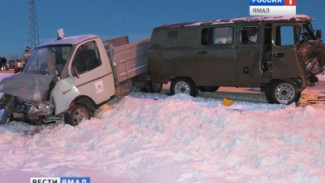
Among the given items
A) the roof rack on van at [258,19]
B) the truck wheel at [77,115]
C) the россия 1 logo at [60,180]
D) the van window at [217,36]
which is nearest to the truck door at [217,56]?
the van window at [217,36]

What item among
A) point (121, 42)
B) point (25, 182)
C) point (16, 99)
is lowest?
point (25, 182)

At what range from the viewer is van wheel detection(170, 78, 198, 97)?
463 inches

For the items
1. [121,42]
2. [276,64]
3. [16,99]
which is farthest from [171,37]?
[16,99]

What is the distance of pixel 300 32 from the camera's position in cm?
1002

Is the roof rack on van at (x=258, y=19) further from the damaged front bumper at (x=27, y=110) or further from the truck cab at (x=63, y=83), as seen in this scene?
the damaged front bumper at (x=27, y=110)

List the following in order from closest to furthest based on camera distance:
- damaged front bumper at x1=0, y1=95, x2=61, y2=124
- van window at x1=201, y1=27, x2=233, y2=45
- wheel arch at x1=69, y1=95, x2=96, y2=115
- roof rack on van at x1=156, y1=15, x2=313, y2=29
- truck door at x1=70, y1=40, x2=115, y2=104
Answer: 1. damaged front bumper at x1=0, y1=95, x2=61, y2=124
2. wheel arch at x1=69, y1=95, x2=96, y2=115
3. truck door at x1=70, y1=40, x2=115, y2=104
4. roof rack on van at x1=156, y1=15, x2=313, y2=29
5. van window at x1=201, y1=27, x2=233, y2=45

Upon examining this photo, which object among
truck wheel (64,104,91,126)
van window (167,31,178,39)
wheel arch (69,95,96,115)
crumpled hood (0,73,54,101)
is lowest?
truck wheel (64,104,91,126)

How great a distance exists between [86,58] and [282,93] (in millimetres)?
5130

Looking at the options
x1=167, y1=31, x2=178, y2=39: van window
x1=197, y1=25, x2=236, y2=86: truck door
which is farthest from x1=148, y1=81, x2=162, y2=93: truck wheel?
x1=197, y1=25, x2=236, y2=86: truck door

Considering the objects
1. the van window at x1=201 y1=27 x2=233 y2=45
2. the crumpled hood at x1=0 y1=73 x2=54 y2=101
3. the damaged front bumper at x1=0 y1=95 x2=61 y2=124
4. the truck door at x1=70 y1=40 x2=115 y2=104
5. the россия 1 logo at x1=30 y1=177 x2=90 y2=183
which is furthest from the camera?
the van window at x1=201 y1=27 x2=233 y2=45

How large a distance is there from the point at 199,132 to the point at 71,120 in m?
2.82

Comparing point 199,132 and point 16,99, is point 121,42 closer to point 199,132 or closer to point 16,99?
point 16,99

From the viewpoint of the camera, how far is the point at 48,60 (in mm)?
8797

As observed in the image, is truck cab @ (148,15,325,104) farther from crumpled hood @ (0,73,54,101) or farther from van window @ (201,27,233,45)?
crumpled hood @ (0,73,54,101)
